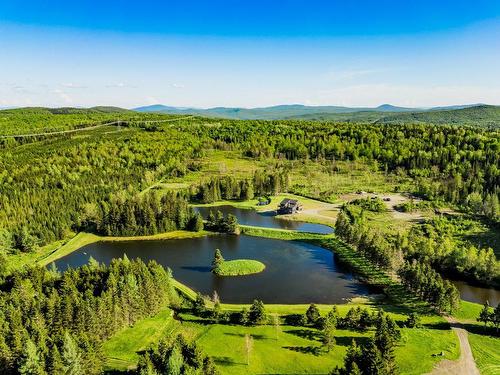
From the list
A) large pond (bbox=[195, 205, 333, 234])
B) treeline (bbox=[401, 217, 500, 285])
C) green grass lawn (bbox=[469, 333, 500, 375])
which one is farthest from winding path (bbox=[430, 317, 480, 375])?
large pond (bbox=[195, 205, 333, 234])

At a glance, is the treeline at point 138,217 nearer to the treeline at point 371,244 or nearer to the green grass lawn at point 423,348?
the treeline at point 371,244

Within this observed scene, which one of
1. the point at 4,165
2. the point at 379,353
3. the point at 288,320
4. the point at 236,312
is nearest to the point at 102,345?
the point at 236,312

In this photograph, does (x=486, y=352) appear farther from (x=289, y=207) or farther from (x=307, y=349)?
(x=289, y=207)

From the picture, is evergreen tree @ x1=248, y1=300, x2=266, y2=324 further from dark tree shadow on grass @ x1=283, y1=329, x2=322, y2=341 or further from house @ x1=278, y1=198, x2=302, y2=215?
house @ x1=278, y1=198, x2=302, y2=215

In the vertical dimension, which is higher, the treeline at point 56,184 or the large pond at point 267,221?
the treeline at point 56,184

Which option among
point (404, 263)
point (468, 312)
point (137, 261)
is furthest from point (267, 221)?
point (468, 312)

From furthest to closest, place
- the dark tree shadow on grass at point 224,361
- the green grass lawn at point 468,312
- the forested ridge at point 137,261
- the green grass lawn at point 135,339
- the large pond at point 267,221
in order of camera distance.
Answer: the large pond at point 267,221
the green grass lawn at point 468,312
the green grass lawn at point 135,339
the dark tree shadow on grass at point 224,361
the forested ridge at point 137,261

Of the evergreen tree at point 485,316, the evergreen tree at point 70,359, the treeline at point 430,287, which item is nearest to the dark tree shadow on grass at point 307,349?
the treeline at point 430,287

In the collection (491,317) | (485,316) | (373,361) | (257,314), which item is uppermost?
(373,361)
